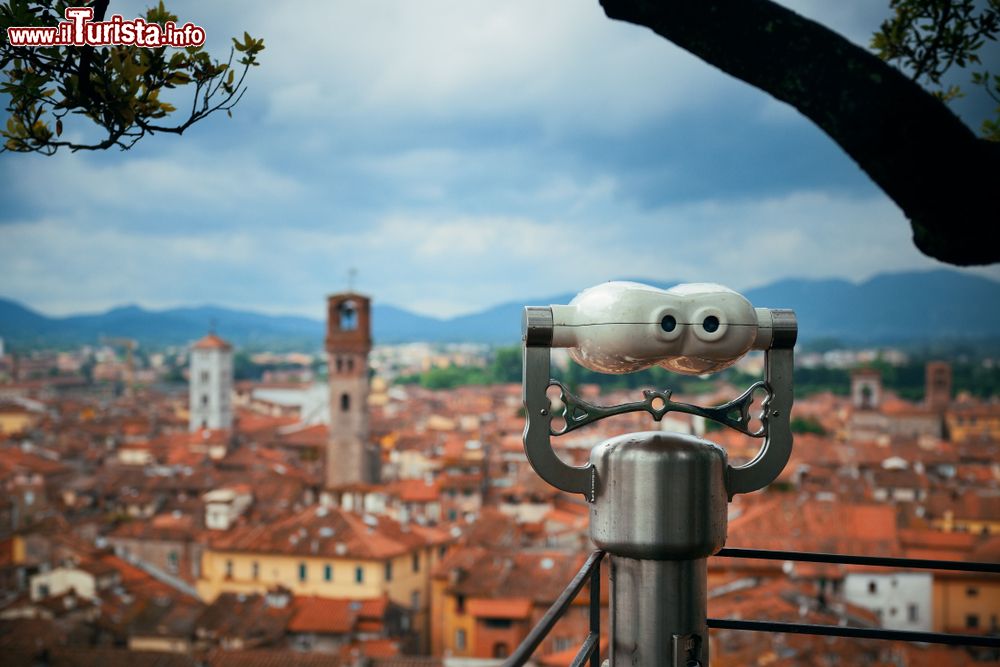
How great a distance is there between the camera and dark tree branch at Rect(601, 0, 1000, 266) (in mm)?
1854

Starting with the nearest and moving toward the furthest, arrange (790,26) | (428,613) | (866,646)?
(790,26) → (866,646) → (428,613)

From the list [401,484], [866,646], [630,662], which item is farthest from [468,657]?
[630,662]

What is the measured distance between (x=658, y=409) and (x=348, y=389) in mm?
34980

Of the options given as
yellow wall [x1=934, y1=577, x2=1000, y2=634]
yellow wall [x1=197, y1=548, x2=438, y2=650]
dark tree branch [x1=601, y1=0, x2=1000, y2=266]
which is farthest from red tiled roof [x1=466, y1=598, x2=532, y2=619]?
dark tree branch [x1=601, y1=0, x2=1000, y2=266]

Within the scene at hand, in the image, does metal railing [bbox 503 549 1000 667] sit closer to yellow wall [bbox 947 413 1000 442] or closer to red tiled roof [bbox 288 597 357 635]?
red tiled roof [bbox 288 597 357 635]

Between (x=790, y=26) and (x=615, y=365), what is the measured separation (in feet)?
2.59

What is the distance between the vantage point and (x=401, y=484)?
125ft

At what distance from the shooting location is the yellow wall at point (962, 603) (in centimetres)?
2447

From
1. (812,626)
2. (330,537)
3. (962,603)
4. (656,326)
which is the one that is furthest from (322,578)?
(656,326)

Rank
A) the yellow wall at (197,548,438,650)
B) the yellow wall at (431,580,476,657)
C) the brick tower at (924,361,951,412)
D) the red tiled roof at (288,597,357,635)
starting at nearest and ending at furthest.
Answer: the red tiled roof at (288,597,357,635) → the yellow wall at (431,580,476,657) → the yellow wall at (197,548,438,650) → the brick tower at (924,361,951,412)

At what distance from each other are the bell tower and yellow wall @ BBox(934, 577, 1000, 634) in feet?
63.7

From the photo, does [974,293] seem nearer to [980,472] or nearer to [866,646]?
[980,472]

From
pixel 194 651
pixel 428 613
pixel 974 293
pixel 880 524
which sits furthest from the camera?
pixel 974 293

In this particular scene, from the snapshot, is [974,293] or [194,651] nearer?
[194,651]
